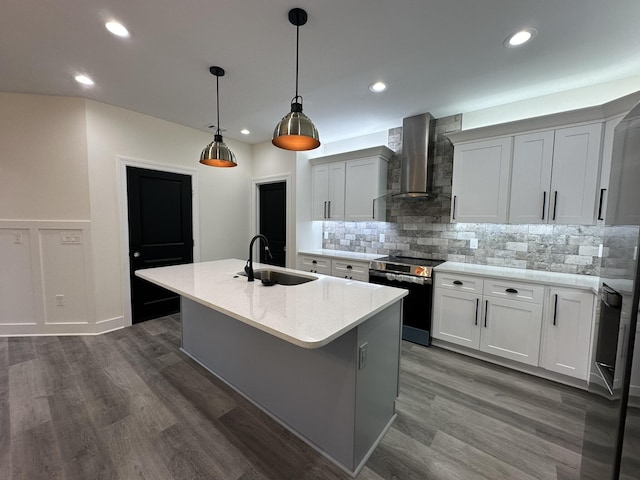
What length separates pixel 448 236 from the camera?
335 centimetres

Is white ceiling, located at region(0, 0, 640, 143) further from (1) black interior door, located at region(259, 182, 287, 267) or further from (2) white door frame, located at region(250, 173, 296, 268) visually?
(1) black interior door, located at region(259, 182, 287, 267)

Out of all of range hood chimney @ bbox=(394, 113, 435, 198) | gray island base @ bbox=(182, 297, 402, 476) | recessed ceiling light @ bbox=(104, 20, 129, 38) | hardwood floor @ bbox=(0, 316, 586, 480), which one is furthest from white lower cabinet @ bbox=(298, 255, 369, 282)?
recessed ceiling light @ bbox=(104, 20, 129, 38)

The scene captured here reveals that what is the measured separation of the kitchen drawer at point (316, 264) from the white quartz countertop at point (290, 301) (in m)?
1.46

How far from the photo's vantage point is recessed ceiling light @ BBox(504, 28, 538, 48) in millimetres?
1795

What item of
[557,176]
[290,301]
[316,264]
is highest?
[557,176]

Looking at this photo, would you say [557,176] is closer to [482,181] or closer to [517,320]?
[482,181]

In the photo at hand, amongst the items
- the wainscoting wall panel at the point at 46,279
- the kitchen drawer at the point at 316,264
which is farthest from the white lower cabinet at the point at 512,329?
the wainscoting wall panel at the point at 46,279

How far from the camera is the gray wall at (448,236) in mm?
2607

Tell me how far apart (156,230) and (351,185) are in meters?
2.91

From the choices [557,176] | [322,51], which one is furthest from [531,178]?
[322,51]

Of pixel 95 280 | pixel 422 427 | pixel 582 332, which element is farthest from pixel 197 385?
pixel 582 332

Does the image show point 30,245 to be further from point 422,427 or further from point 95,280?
point 422,427

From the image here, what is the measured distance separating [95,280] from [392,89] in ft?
13.6

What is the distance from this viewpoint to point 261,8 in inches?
65.1
